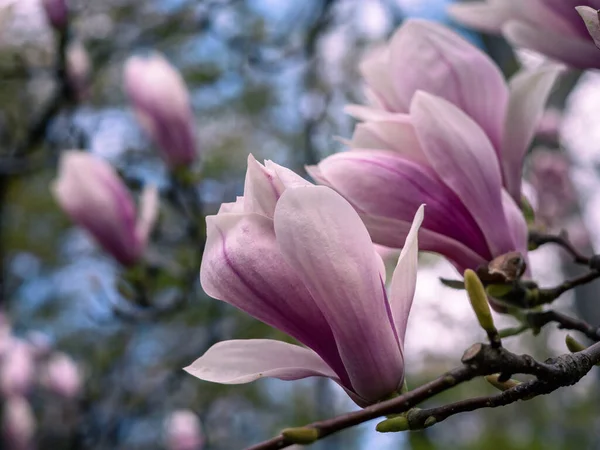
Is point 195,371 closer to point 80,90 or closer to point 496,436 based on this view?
point 496,436

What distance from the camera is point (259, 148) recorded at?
16.0 feet

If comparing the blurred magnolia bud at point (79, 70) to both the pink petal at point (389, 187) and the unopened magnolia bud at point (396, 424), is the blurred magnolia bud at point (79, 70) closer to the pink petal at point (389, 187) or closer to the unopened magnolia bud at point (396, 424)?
the pink petal at point (389, 187)

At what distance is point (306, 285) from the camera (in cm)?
42

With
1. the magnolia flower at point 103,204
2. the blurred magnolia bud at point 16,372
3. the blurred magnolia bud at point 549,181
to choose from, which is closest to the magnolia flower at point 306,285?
the magnolia flower at point 103,204

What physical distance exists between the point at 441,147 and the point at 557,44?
165 mm

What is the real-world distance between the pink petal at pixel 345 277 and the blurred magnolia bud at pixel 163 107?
1198 millimetres

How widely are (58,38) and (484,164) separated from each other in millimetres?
1542

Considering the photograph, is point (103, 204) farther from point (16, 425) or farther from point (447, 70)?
point (16, 425)

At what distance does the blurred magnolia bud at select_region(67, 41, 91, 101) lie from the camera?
2074 millimetres

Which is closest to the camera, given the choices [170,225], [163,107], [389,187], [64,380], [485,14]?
[389,187]

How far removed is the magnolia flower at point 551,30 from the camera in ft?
1.86

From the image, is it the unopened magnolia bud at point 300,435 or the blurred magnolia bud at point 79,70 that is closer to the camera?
the unopened magnolia bud at point 300,435

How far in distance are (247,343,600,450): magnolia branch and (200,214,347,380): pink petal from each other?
9cm

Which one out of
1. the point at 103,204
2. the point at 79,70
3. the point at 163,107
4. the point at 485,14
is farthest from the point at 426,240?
the point at 79,70
